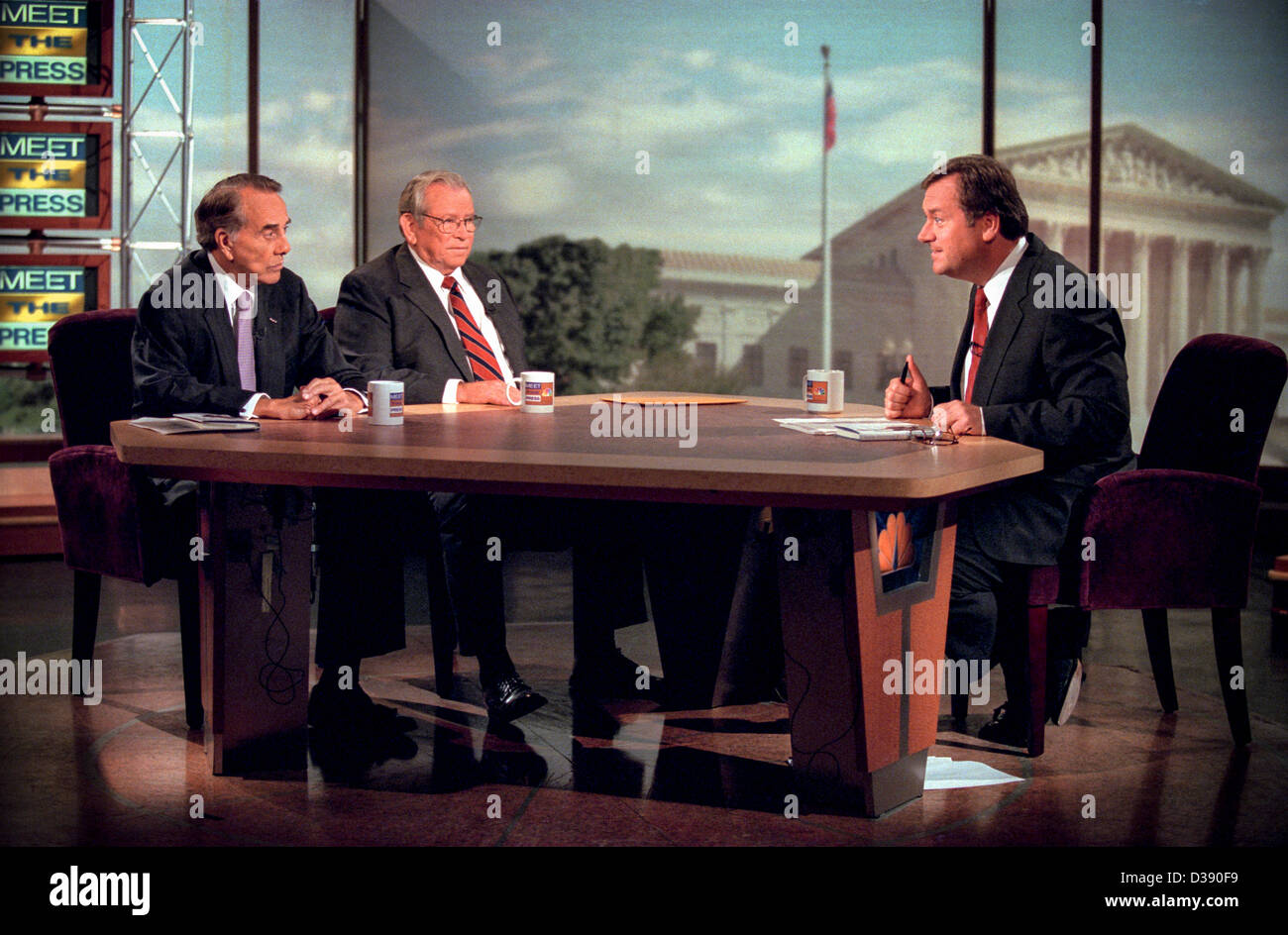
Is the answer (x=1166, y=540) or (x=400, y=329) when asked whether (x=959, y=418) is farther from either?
(x=400, y=329)

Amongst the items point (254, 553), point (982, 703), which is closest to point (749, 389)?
point (982, 703)

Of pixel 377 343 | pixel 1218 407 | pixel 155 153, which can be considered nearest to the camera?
pixel 1218 407

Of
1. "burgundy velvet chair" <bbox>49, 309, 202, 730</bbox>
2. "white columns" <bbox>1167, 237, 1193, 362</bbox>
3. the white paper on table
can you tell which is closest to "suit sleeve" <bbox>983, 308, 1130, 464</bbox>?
the white paper on table

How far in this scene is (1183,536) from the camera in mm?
3137

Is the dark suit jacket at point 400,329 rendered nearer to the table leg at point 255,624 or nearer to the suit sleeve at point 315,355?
the suit sleeve at point 315,355

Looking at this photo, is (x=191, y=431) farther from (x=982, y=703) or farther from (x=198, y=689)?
(x=982, y=703)

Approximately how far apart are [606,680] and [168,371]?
1451mm

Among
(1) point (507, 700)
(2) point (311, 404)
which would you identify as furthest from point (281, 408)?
(1) point (507, 700)

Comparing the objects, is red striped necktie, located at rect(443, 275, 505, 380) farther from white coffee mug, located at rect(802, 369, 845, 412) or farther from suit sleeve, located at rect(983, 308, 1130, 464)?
suit sleeve, located at rect(983, 308, 1130, 464)

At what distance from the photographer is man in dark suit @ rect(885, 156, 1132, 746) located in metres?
3.06
